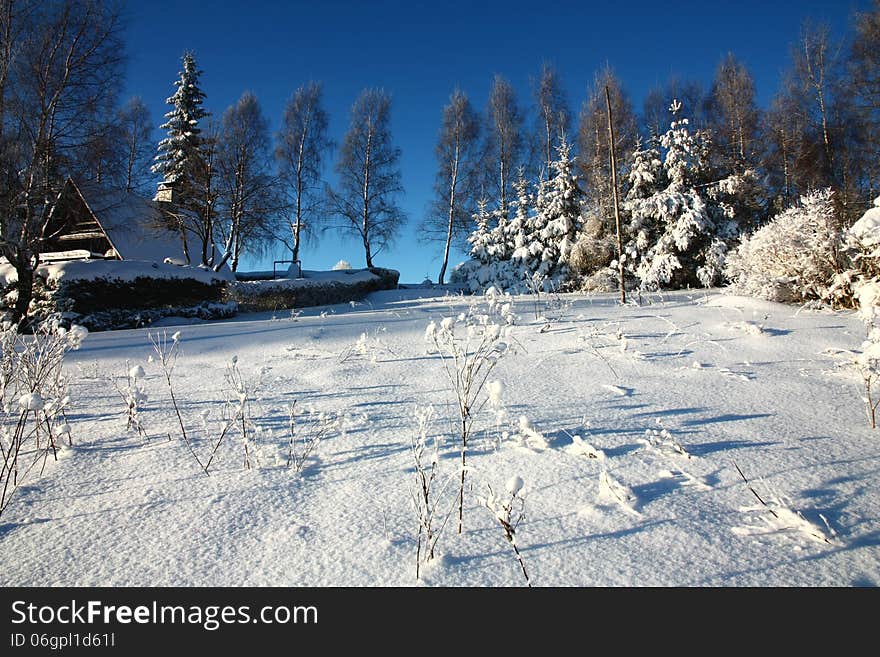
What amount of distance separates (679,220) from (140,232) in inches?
827

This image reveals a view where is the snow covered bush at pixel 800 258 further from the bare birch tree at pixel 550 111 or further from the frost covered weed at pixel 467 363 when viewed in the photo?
the bare birch tree at pixel 550 111

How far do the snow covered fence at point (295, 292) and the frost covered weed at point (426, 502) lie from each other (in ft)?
43.5

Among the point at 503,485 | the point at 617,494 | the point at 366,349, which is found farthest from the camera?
the point at 366,349

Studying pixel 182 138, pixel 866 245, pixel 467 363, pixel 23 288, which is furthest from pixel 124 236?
pixel 866 245

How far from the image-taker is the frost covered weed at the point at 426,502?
59.2 inches

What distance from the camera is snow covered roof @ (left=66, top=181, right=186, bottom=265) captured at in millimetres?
15852

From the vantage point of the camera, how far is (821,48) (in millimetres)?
15680

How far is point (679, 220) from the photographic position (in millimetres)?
13125

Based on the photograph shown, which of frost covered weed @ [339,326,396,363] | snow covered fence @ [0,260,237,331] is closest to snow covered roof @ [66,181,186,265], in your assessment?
snow covered fence @ [0,260,237,331]

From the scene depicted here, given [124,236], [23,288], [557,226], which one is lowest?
[23,288]

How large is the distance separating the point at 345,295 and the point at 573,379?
14.6m

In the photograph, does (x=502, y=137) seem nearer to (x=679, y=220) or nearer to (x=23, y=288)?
(x=679, y=220)

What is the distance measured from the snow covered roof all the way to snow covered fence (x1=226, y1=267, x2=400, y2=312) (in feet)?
12.8
